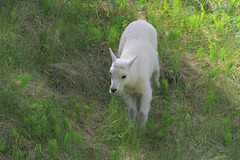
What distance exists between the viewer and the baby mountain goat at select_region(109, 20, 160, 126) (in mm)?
4422

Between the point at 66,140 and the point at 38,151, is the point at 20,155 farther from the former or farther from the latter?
the point at 66,140

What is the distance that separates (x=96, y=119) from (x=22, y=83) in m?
1.28

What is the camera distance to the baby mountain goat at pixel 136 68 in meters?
4.42

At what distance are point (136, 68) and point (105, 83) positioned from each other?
104 centimetres

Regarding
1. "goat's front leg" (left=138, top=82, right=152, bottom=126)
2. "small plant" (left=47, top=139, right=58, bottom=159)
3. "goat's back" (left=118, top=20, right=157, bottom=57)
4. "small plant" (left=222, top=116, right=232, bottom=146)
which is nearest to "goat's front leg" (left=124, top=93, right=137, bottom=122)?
"goat's front leg" (left=138, top=82, right=152, bottom=126)

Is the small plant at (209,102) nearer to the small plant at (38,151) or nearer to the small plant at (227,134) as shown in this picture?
the small plant at (227,134)

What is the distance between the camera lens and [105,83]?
18.9ft

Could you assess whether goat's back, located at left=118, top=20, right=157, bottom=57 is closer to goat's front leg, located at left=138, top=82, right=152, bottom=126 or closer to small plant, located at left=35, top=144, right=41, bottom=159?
goat's front leg, located at left=138, top=82, right=152, bottom=126

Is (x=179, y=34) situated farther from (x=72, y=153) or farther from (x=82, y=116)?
(x=72, y=153)

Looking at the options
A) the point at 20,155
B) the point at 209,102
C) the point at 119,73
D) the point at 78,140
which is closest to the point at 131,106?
the point at 119,73

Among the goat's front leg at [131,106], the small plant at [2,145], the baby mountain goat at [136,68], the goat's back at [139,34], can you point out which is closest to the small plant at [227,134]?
the baby mountain goat at [136,68]

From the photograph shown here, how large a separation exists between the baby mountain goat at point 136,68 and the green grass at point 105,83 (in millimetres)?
186

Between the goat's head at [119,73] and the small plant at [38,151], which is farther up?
the goat's head at [119,73]

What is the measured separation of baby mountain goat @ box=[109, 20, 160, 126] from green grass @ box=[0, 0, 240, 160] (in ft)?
0.61
